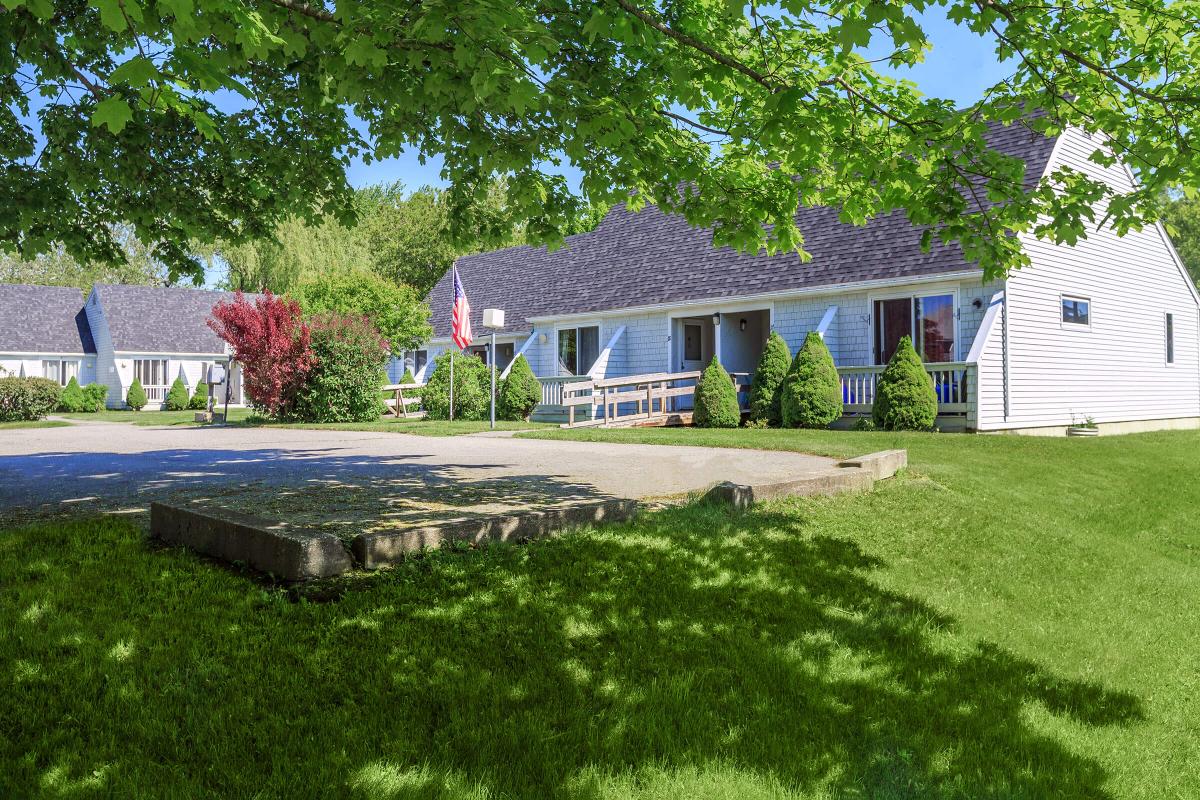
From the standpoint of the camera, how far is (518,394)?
22922mm

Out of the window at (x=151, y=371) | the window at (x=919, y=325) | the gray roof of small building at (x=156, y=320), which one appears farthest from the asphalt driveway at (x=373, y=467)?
the gray roof of small building at (x=156, y=320)

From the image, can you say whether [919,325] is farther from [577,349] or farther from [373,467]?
[373,467]

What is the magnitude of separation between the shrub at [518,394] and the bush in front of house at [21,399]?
1617 cm

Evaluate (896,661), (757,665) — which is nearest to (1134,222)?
(896,661)

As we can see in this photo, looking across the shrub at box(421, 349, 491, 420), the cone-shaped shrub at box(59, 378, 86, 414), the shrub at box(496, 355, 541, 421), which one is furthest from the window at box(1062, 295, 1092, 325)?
the cone-shaped shrub at box(59, 378, 86, 414)

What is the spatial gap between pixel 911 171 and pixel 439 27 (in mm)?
4126

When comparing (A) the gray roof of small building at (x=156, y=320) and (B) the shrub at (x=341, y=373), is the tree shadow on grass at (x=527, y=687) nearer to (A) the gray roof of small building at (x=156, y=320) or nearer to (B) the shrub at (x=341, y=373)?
(B) the shrub at (x=341, y=373)

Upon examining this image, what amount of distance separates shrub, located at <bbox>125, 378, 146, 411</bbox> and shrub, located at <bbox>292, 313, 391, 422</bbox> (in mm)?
23122

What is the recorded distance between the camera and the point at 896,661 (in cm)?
456

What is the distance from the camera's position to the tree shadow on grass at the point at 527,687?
10.4 ft

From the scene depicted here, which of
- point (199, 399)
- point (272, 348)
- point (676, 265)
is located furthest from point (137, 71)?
point (199, 399)

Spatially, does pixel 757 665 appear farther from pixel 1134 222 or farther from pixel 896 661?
pixel 1134 222

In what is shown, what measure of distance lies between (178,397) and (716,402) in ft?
102

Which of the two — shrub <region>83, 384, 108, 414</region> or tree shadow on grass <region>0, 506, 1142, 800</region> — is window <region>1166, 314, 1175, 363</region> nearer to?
tree shadow on grass <region>0, 506, 1142, 800</region>
